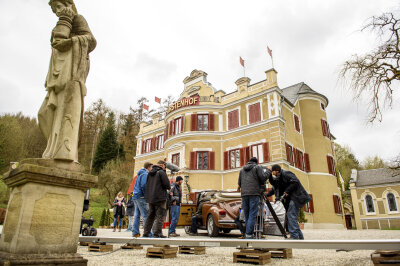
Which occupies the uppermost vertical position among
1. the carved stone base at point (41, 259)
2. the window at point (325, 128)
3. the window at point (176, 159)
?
the window at point (325, 128)

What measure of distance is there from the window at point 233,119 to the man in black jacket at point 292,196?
18116 mm

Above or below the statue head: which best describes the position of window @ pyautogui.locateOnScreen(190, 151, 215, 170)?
above

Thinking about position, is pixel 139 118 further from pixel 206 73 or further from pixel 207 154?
pixel 207 154

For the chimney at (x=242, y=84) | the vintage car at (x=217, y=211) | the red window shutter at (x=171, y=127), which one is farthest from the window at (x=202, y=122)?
the vintage car at (x=217, y=211)

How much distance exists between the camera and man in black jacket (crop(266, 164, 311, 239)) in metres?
5.90

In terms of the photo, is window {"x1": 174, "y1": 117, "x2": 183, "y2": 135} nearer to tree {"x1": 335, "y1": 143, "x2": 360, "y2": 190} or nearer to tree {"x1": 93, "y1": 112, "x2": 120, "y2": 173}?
tree {"x1": 93, "y1": 112, "x2": 120, "y2": 173}

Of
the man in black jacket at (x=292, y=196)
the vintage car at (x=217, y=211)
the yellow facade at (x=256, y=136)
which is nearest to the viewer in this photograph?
the man in black jacket at (x=292, y=196)

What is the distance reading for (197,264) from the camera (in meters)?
4.15

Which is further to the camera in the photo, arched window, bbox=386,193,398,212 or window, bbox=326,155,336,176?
arched window, bbox=386,193,398,212

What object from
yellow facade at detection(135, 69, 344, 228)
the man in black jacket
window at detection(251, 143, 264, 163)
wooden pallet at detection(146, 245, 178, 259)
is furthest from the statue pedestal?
window at detection(251, 143, 264, 163)

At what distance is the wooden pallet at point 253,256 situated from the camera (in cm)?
399

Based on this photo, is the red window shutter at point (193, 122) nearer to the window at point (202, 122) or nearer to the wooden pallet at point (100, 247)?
the window at point (202, 122)

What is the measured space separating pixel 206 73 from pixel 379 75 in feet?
67.2

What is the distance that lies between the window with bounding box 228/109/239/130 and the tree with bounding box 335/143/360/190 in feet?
98.8
